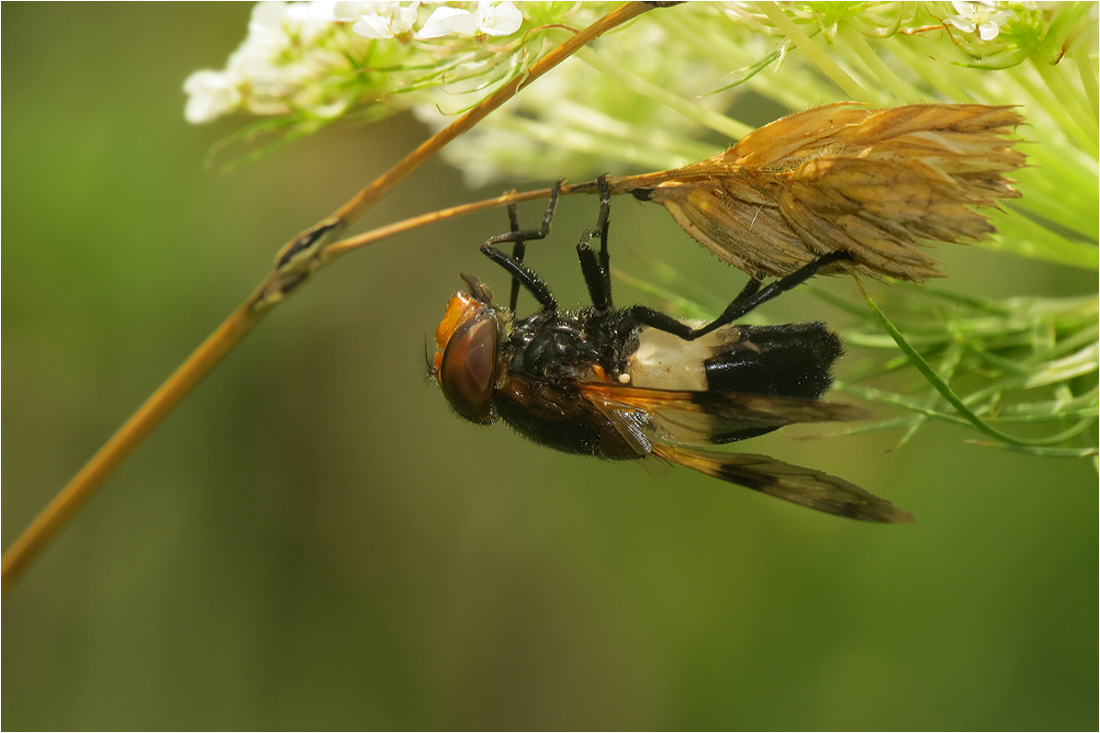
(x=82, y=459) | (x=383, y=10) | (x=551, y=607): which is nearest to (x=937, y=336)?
(x=383, y=10)

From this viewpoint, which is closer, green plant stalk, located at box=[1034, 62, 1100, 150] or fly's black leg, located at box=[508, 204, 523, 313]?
green plant stalk, located at box=[1034, 62, 1100, 150]

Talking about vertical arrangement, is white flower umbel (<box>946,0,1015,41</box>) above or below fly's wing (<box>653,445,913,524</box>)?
above

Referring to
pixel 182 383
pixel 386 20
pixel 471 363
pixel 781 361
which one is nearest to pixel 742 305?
pixel 781 361

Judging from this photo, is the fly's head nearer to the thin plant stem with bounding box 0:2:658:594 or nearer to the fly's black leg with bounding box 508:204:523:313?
the fly's black leg with bounding box 508:204:523:313

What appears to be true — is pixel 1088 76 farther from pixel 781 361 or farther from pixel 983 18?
pixel 781 361

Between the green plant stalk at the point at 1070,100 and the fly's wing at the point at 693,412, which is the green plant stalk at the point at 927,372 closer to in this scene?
the fly's wing at the point at 693,412

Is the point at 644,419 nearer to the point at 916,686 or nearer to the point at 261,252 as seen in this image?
the point at 916,686

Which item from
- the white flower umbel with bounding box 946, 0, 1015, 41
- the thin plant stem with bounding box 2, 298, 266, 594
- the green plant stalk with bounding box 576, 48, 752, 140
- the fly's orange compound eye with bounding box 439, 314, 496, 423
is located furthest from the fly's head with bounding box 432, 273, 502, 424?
the white flower umbel with bounding box 946, 0, 1015, 41
